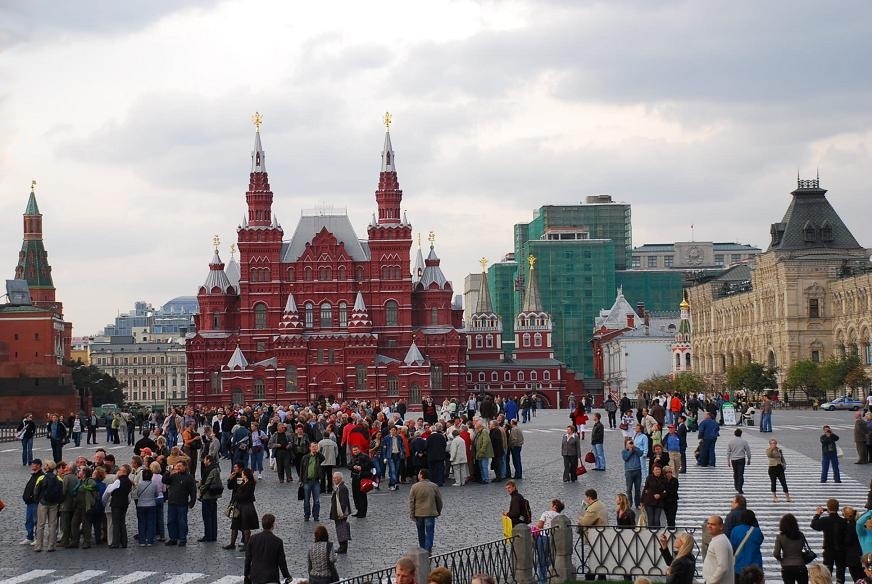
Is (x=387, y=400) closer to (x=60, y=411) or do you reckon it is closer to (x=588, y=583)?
(x=60, y=411)

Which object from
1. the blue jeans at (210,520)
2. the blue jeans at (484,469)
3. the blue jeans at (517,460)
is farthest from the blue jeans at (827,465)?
the blue jeans at (210,520)

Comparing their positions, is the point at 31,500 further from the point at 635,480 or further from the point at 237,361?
the point at 237,361

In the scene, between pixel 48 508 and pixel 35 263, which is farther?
pixel 35 263

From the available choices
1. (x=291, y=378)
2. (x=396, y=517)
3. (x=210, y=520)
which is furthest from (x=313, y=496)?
(x=291, y=378)

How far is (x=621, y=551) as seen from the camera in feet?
60.0

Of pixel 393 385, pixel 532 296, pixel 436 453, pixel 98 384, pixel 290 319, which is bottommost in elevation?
pixel 436 453

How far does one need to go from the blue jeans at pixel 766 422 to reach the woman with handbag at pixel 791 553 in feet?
99.9

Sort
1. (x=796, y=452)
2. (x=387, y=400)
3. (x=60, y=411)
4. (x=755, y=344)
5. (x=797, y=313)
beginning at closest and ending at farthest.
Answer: (x=796, y=452) < (x=60, y=411) < (x=797, y=313) < (x=755, y=344) < (x=387, y=400)

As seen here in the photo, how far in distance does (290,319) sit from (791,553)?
92.6m

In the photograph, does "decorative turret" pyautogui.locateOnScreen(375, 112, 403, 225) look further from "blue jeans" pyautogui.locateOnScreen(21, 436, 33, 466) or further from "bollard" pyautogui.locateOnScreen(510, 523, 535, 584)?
"bollard" pyautogui.locateOnScreen(510, 523, 535, 584)

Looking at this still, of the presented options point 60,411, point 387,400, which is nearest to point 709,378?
point 387,400

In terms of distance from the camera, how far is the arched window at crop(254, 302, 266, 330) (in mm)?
110312

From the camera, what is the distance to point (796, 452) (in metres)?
37.6

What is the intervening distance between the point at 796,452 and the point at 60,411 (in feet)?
184
